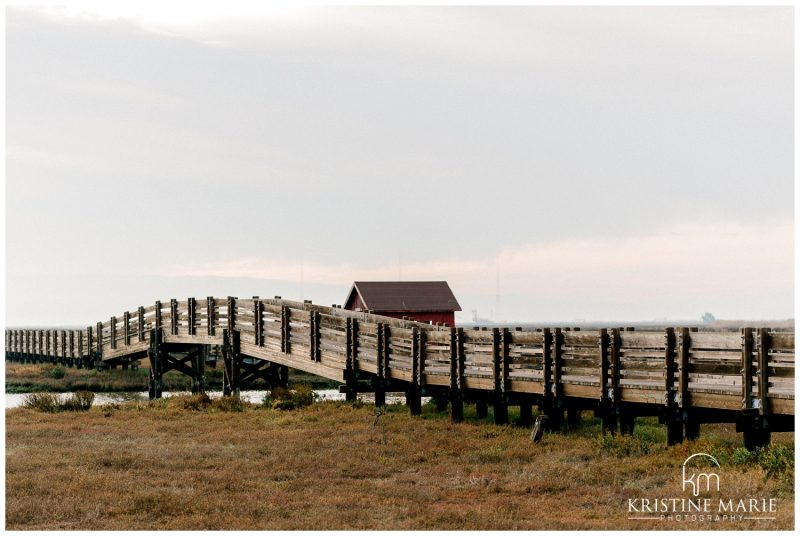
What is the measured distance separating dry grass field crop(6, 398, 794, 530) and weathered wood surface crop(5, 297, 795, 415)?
37.4 inches

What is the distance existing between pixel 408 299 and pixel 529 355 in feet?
92.1

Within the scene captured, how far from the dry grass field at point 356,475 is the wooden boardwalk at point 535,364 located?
684 millimetres

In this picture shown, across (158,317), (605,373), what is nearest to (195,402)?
(158,317)

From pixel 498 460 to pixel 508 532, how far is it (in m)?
5.50

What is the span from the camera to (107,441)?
1986 cm

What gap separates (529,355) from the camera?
65.7 feet

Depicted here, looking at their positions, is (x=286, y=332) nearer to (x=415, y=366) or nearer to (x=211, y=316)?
(x=211, y=316)

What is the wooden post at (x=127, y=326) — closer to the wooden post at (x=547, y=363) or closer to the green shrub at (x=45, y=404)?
the green shrub at (x=45, y=404)

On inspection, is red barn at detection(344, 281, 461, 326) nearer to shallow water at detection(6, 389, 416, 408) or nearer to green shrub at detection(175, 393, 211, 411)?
shallow water at detection(6, 389, 416, 408)

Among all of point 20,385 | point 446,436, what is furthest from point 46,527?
point 20,385

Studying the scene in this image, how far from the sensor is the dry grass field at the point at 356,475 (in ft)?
40.4

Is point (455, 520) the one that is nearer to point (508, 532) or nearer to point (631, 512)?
point (508, 532)

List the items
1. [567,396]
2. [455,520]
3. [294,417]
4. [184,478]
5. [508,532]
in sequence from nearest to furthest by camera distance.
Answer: [508,532] → [455,520] → [184,478] → [567,396] → [294,417]

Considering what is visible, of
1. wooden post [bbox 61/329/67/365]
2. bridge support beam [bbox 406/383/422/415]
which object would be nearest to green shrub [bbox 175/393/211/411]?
bridge support beam [bbox 406/383/422/415]
